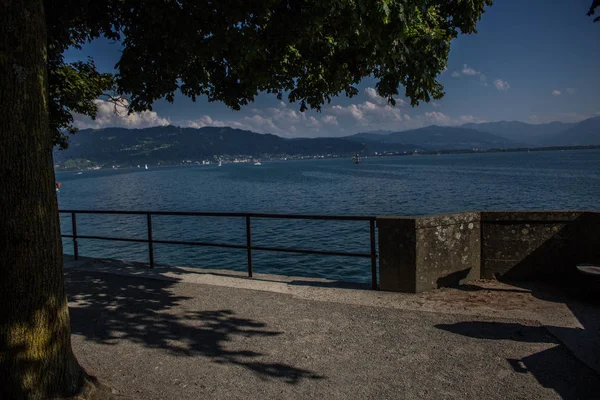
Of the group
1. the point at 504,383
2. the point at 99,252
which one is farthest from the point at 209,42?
the point at 99,252

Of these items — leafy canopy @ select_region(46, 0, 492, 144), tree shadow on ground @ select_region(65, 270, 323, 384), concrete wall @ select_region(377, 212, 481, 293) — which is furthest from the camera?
concrete wall @ select_region(377, 212, 481, 293)

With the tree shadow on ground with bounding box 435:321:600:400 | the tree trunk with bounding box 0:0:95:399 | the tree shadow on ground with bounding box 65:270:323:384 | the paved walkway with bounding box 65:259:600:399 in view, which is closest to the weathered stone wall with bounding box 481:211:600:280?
the paved walkway with bounding box 65:259:600:399

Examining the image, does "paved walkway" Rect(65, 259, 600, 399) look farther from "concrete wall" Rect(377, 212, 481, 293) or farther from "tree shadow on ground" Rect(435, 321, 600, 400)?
"concrete wall" Rect(377, 212, 481, 293)

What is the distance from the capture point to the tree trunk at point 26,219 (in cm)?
317

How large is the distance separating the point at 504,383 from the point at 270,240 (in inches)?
801

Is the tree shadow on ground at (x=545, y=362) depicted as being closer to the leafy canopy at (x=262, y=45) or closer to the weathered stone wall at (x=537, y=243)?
the weathered stone wall at (x=537, y=243)

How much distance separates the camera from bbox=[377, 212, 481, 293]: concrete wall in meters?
6.40

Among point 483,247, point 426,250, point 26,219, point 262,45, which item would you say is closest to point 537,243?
point 483,247

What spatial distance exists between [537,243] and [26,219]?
274 inches

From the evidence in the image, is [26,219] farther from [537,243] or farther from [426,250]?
[537,243]

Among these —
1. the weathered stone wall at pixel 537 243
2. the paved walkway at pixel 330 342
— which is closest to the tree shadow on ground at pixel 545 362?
the paved walkway at pixel 330 342

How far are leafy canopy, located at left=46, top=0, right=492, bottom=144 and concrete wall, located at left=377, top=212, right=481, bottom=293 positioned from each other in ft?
7.08

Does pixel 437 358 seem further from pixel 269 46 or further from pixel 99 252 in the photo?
pixel 99 252

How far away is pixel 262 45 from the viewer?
19.7 feet
